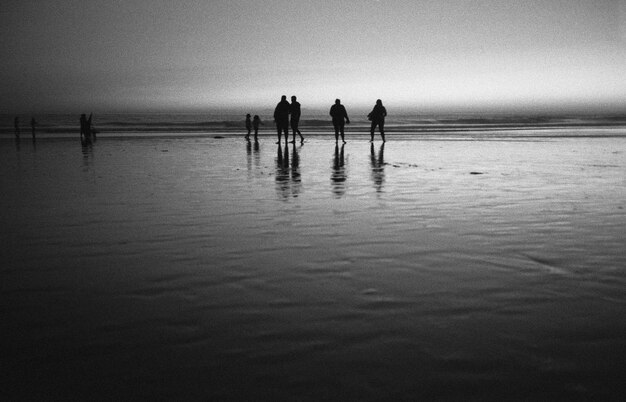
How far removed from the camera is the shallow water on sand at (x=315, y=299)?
2.77 m

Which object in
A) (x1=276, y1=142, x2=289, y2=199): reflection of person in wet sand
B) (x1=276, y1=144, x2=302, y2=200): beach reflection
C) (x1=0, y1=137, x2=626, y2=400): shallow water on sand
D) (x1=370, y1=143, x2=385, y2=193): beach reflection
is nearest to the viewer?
(x1=0, y1=137, x2=626, y2=400): shallow water on sand

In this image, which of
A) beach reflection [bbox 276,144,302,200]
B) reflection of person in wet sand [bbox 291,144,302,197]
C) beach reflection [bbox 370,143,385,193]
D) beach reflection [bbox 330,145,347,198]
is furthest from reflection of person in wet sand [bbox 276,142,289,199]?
beach reflection [bbox 370,143,385,193]

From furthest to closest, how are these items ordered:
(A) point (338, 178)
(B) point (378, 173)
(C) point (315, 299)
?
1. (B) point (378, 173)
2. (A) point (338, 178)
3. (C) point (315, 299)

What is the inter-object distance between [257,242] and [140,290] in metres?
1.93

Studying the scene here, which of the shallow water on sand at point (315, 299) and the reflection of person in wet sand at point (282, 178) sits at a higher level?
the reflection of person in wet sand at point (282, 178)

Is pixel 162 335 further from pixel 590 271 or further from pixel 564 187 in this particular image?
pixel 564 187

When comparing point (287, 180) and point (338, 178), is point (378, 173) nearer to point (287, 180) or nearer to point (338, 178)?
point (338, 178)

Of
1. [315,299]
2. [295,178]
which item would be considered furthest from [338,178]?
[315,299]

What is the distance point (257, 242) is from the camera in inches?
238

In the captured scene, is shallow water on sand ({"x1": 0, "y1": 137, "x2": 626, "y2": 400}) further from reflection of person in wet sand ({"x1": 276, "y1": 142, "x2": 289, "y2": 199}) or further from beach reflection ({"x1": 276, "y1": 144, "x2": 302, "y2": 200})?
reflection of person in wet sand ({"x1": 276, "y1": 142, "x2": 289, "y2": 199})

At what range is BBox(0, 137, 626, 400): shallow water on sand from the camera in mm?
2771

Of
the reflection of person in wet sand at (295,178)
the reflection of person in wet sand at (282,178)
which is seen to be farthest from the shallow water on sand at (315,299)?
the reflection of person in wet sand at (295,178)

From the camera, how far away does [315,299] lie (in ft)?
13.3

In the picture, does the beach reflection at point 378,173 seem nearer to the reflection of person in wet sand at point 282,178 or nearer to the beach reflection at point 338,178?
the beach reflection at point 338,178
